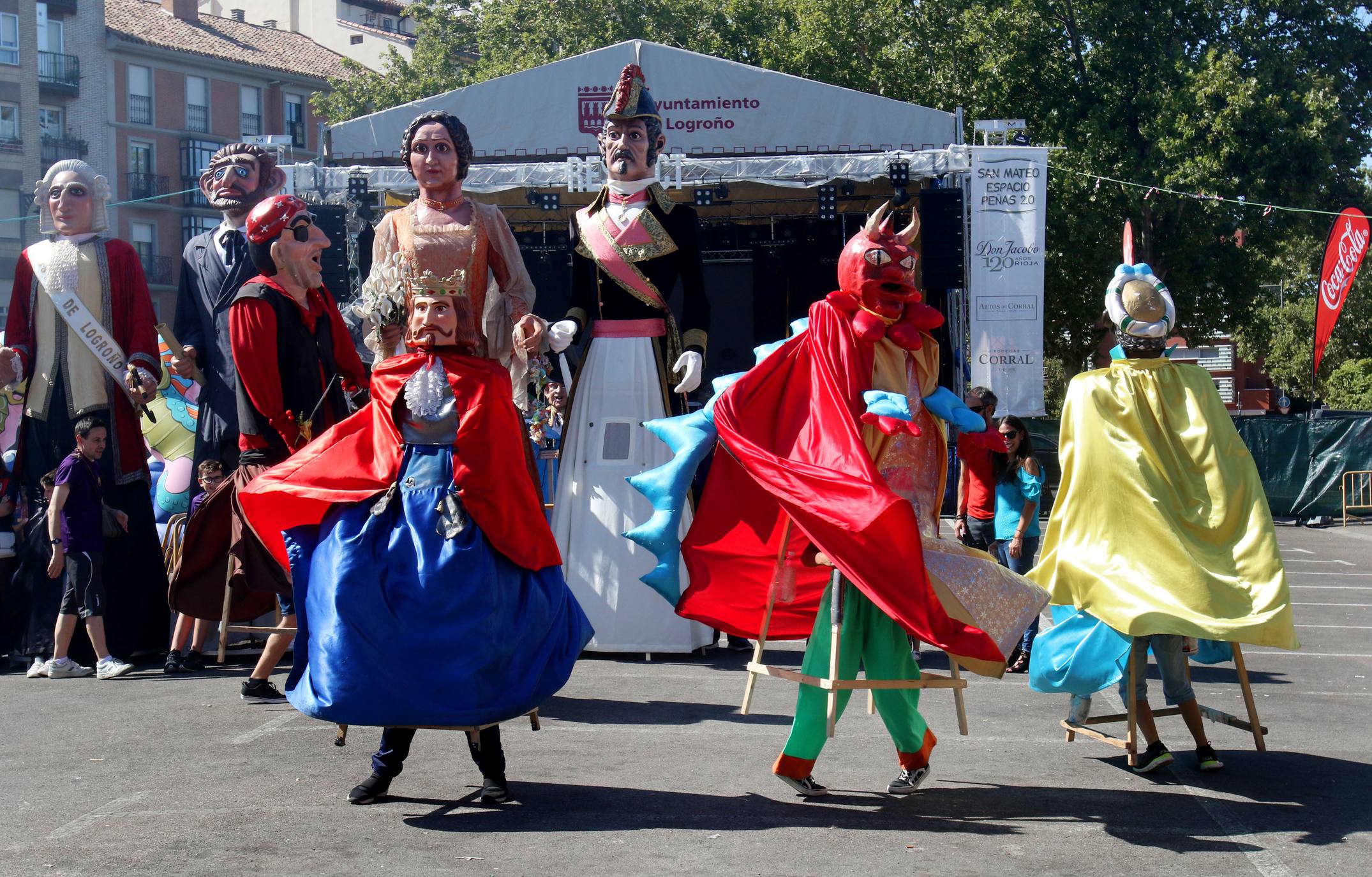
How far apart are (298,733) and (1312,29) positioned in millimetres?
28986

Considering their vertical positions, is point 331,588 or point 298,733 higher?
point 331,588

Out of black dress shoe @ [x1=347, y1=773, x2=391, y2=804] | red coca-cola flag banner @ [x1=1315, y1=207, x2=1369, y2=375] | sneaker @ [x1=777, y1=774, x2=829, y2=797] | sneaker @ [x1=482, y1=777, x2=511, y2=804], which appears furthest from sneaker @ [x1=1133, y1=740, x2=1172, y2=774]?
red coca-cola flag banner @ [x1=1315, y1=207, x2=1369, y2=375]

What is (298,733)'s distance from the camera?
5.75 metres

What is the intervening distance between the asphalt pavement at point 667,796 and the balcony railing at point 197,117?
156 feet

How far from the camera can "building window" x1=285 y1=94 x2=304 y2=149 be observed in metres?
53.1

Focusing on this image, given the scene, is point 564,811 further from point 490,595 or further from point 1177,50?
point 1177,50

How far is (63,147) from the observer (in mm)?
46625

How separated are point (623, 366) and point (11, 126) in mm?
41299

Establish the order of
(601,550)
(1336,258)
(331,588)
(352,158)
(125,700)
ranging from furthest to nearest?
1. (1336,258)
2. (352,158)
3. (601,550)
4. (125,700)
5. (331,588)

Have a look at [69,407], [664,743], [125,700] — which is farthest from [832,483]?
[69,407]

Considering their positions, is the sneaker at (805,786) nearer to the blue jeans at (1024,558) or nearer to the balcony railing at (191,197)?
the blue jeans at (1024,558)

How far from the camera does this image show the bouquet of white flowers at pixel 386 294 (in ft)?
17.2

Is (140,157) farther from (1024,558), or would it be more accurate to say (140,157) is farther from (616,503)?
(1024,558)

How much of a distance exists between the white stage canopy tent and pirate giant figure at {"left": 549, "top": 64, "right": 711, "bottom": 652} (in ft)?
27.2
